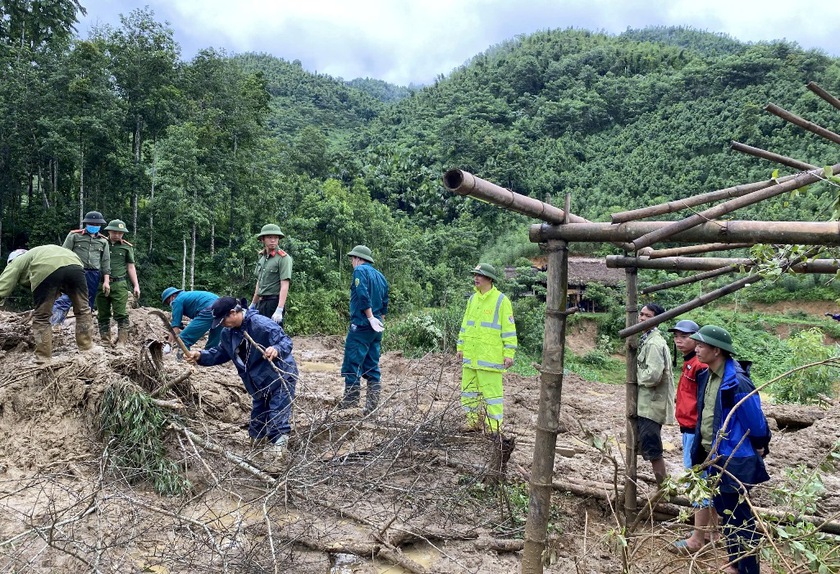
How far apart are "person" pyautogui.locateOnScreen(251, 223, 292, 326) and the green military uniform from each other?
5.44ft

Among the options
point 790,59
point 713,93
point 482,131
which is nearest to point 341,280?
point 482,131

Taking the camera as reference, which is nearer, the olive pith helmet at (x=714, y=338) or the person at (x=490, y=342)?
the olive pith helmet at (x=714, y=338)

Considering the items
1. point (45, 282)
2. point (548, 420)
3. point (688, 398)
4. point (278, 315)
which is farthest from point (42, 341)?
point (688, 398)

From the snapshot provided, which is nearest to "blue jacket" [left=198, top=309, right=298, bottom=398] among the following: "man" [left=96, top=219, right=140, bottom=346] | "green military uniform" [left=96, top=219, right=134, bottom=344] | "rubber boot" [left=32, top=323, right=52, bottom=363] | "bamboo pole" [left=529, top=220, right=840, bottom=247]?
"rubber boot" [left=32, top=323, right=52, bottom=363]

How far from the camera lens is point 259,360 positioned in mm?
4426

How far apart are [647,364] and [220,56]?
1942 centimetres

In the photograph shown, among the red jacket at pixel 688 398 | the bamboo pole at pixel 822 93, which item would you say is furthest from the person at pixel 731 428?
the bamboo pole at pixel 822 93

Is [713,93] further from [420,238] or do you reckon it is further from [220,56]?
[220,56]

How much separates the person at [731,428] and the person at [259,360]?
269 cm

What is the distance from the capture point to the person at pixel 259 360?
4254 mm

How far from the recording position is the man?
268 inches

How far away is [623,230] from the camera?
2.73 metres

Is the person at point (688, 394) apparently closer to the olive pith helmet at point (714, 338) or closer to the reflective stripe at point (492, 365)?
the olive pith helmet at point (714, 338)

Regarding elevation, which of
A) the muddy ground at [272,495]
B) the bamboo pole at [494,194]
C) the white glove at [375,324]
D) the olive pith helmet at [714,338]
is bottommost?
the muddy ground at [272,495]
